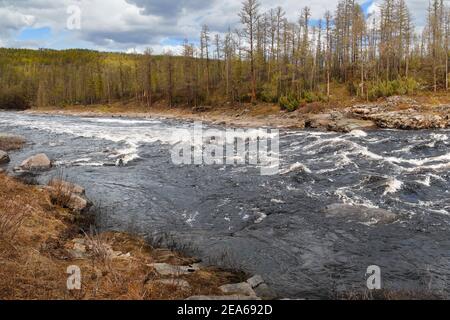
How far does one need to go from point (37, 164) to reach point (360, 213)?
14.7m

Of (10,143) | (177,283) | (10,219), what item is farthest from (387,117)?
(10,219)

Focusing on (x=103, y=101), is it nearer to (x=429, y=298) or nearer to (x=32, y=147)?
(x=32, y=147)

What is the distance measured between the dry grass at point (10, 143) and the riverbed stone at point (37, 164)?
7386mm

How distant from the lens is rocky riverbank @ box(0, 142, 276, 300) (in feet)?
19.6

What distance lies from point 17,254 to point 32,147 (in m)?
21.5

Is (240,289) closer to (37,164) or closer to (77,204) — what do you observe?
(77,204)

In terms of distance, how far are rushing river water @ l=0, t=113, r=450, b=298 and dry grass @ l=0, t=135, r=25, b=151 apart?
2561 mm

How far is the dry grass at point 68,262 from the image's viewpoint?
233 inches

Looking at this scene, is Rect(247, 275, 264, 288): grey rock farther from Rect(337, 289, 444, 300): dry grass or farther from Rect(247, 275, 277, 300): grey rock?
Rect(337, 289, 444, 300): dry grass

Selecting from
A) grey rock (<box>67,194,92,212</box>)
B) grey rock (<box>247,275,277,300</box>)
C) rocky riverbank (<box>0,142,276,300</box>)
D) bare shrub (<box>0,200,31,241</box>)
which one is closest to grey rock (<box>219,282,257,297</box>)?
rocky riverbank (<box>0,142,276,300</box>)

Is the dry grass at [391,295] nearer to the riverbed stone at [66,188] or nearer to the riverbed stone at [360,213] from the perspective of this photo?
the riverbed stone at [360,213]

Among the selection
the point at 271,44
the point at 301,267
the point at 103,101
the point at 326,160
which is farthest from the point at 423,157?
the point at 103,101

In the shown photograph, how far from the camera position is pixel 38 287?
5875 mm

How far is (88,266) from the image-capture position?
7.11 metres
